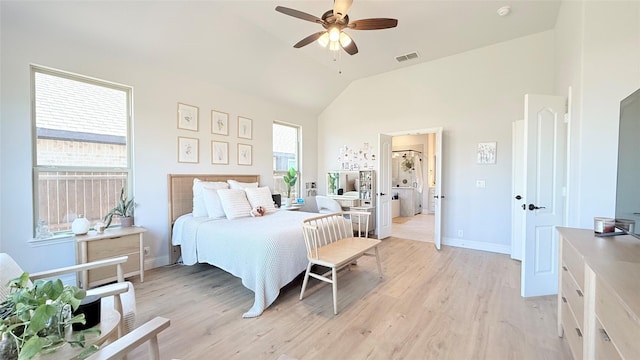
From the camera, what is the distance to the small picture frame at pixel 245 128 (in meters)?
4.54

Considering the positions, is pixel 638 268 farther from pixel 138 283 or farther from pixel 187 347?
pixel 138 283

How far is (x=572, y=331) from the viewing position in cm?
164

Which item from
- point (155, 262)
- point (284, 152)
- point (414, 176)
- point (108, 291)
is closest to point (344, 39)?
point (108, 291)

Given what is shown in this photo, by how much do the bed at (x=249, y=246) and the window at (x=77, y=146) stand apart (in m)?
0.71

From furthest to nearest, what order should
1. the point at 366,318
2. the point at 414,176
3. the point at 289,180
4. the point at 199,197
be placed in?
the point at 414,176, the point at 289,180, the point at 199,197, the point at 366,318

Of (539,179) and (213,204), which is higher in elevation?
(539,179)

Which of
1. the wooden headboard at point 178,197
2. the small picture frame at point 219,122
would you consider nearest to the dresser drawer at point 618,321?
the wooden headboard at point 178,197

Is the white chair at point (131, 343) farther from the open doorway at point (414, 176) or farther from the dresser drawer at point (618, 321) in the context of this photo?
the open doorway at point (414, 176)

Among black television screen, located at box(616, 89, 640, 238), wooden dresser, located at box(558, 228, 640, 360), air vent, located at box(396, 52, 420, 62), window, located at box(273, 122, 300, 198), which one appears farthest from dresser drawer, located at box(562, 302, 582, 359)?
window, located at box(273, 122, 300, 198)

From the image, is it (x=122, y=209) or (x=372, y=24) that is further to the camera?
(x=122, y=209)

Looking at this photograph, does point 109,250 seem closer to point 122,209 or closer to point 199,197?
point 122,209

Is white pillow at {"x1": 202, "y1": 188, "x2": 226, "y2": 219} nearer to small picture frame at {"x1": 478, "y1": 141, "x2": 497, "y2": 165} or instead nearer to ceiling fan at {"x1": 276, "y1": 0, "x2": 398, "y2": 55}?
ceiling fan at {"x1": 276, "y1": 0, "x2": 398, "y2": 55}

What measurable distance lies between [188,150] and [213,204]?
99cm

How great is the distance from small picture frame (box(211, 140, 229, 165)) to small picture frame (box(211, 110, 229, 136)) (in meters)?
0.18
